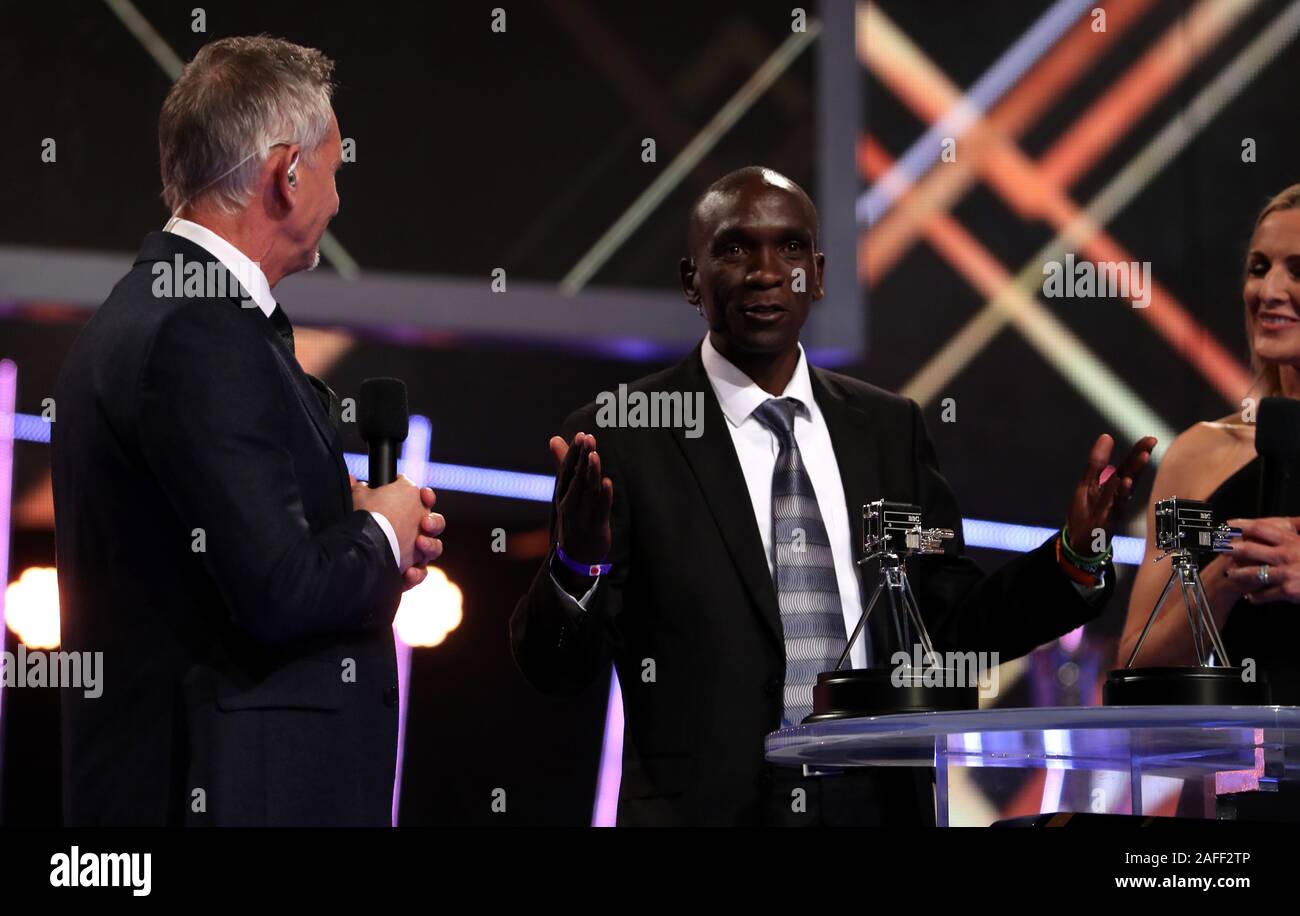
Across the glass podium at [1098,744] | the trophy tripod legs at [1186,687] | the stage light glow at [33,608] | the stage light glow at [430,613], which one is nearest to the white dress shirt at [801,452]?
the glass podium at [1098,744]

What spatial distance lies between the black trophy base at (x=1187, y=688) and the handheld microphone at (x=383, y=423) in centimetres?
99

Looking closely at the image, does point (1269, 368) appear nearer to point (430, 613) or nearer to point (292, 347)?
point (292, 347)

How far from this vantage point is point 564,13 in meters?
4.41

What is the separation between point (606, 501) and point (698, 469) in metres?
0.41

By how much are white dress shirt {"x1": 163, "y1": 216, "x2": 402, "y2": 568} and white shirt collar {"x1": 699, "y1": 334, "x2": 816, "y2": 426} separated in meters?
0.89

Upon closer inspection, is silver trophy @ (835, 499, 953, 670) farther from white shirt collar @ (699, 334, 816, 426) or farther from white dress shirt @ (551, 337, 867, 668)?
white shirt collar @ (699, 334, 816, 426)

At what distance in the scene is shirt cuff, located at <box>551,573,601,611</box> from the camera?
2416 millimetres

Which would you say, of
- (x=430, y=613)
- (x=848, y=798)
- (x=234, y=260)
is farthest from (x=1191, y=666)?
(x=430, y=613)

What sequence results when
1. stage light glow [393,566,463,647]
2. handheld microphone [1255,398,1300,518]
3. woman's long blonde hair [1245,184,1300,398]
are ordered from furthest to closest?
stage light glow [393,566,463,647] → woman's long blonde hair [1245,184,1300,398] → handheld microphone [1255,398,1300,518]

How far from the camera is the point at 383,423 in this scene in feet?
7.12

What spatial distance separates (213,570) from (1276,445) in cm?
145

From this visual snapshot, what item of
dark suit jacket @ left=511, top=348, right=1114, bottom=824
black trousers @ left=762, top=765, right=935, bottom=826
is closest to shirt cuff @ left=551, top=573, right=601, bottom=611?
dark suit jacket @ left=511, top=348, right=1114, bottom=824

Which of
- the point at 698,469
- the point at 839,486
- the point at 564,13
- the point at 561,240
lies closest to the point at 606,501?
the point at 698,469

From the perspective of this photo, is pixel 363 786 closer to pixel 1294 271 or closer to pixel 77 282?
pixel 1294 271
